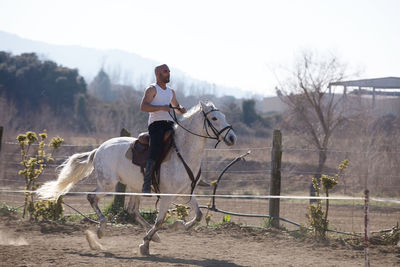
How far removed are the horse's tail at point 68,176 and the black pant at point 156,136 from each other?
6.38 feet

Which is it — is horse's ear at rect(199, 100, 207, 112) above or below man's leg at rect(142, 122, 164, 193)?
above

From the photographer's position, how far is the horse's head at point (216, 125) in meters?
7.14

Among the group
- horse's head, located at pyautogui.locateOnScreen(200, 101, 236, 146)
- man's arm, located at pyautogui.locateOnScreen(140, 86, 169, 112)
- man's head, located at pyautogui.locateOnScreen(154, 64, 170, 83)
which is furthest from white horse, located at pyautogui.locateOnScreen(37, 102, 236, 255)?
man's head, located at pyautogui.locateOnScreen(154, 64, 170, 83)

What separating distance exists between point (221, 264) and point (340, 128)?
57.4ft

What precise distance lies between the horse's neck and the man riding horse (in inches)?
11.6

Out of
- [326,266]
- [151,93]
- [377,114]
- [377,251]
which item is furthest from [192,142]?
[377,114]

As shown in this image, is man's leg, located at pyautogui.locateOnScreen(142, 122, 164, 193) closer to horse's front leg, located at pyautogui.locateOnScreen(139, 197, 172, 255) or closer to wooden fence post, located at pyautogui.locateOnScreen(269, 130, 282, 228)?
horse's front leg, located at pyautogui.locateOnScreen(139, 197, 172, 255)

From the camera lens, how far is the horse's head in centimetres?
714

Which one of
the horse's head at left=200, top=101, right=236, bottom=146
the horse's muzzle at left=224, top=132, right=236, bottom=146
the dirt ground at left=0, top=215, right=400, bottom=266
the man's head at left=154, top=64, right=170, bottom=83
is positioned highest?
the man's head at left=154, top=64, right=170, bottom=83

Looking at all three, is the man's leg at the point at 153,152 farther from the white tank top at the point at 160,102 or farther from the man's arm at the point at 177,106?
the man's arm at the point at 177,106

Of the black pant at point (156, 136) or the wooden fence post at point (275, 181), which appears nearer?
the black pant at point (156, 136)

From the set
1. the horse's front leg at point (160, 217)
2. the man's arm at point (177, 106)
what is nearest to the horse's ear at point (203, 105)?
the man's arm at point (177, 106)

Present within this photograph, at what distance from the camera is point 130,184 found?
837 cm

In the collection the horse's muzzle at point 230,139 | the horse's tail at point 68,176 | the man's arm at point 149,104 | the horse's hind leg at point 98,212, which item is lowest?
the horse's hind leg at point 98,212
